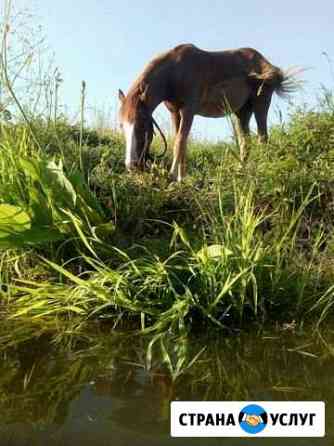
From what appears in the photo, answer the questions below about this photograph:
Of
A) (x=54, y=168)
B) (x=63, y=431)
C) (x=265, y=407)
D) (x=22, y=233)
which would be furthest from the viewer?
(x=54, y=168)

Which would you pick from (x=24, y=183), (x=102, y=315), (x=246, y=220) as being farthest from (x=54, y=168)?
(x=246, y=220)

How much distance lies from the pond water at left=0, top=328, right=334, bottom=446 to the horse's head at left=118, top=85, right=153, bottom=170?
1.92 metres

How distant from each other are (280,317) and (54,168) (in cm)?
119

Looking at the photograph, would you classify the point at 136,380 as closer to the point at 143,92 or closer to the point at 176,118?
the point at 143,92

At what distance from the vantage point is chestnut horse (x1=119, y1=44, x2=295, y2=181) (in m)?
3.59

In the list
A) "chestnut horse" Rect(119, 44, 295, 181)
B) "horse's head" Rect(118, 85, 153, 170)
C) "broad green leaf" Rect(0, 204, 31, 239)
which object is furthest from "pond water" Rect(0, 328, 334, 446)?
"horse's head" Rect(118, 85, 153, 170)

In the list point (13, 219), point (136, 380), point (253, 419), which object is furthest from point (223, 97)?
point (253, 419)

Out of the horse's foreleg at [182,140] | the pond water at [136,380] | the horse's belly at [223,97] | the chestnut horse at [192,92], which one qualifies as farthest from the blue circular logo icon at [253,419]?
the horse's belly at [223,97]

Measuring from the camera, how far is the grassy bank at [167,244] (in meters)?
1.81

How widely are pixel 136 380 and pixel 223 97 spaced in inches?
134

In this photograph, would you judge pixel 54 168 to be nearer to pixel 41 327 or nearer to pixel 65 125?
pixel 41 327

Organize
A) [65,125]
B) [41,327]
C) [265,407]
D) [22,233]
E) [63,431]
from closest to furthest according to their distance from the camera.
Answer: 1. [63,431]
2. [265,407]
3. [41,327]
4. [22,233]
5. [65,125]

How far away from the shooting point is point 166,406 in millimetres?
1151

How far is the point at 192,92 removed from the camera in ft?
13.0
